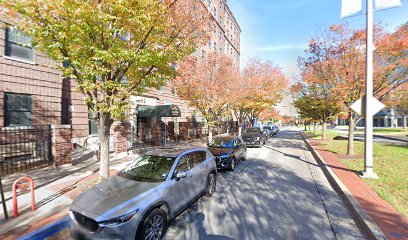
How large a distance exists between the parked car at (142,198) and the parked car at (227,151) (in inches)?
116

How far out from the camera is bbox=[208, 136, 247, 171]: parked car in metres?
8.38

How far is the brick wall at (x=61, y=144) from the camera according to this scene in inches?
330

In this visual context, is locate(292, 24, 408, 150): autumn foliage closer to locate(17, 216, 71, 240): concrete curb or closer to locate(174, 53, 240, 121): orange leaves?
locate(174, 53, 240, 121): orange leaves

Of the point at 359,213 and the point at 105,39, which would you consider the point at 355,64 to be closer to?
the point at 359,213

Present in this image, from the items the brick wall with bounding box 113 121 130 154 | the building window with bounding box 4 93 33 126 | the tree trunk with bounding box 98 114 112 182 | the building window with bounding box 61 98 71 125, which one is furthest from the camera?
the building window with bounding box 61 98 71 125

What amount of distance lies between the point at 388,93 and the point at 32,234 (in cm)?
1555

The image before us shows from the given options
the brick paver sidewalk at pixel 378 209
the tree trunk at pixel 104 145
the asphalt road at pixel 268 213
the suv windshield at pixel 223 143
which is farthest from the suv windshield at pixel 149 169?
the suv windshield at pixel 223 143

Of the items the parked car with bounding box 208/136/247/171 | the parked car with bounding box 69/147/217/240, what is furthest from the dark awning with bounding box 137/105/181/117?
the parked car with bounding box 69/147/217/240

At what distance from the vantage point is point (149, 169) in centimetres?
471

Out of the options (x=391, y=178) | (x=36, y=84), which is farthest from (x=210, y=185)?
(x=36, y=84)

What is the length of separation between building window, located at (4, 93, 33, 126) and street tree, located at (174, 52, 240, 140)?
828 cm

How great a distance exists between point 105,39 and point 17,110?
27.2ft

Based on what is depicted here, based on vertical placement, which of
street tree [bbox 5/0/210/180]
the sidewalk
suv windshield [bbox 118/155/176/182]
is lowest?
the sidewalk

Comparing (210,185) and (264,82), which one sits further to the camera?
(264,82)
